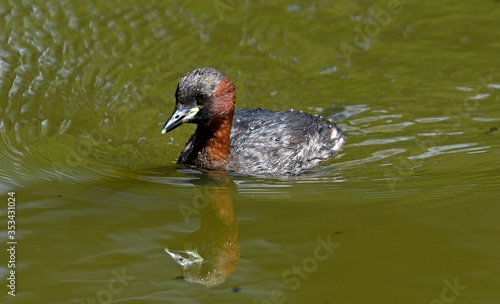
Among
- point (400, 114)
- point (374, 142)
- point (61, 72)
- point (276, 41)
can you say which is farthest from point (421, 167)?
point (61, 72)

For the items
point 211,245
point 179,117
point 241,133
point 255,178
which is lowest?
point 211,245

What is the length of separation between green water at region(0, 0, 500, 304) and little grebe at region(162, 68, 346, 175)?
33 cm

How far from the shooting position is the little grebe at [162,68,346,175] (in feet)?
25.9

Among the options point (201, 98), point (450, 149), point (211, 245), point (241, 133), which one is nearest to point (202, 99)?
point (201, 98)

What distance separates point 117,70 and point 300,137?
3446 mm

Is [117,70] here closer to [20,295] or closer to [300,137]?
[300,137]

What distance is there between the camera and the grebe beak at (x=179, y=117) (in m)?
7.68

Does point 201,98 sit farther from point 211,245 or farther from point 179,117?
point 211,245

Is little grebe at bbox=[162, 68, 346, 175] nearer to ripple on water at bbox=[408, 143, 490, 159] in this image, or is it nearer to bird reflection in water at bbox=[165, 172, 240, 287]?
bird reflection in water at bbox=[165, 172, 240, 287]

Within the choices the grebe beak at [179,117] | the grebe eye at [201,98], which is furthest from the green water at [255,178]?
the grebe eye at [201,98]

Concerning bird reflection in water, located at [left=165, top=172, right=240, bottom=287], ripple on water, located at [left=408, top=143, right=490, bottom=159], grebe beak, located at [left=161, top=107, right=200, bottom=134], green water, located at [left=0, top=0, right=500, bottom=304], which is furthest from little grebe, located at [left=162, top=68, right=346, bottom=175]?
ripple on water, located at [left=408, top=143, right=490, bottom=159]

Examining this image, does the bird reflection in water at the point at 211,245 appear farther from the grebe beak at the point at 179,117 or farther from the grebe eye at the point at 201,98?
the grebe eye at the point at 201,98

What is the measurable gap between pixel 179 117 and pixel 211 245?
220cm

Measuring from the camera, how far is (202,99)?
7938 mm
